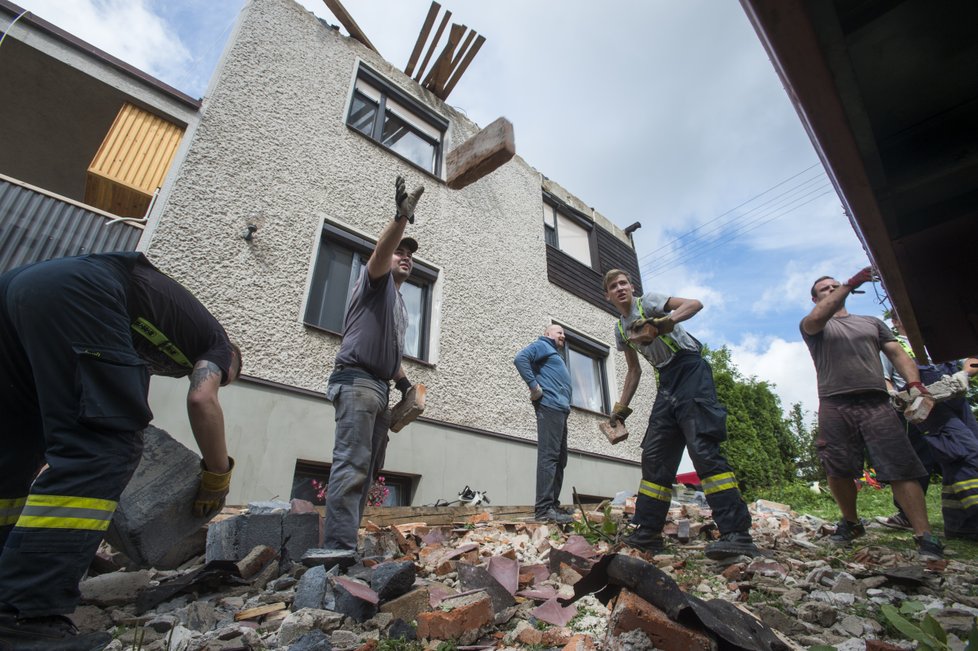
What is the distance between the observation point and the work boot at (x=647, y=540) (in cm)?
305

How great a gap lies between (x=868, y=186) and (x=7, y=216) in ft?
20.4

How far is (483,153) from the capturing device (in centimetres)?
391

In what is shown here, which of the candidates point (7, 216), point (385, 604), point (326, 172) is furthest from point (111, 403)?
point (326, 172)

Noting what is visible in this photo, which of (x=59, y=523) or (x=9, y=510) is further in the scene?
(x=9, y=510)

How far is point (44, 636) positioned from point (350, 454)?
1376mm

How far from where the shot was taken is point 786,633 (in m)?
1.71

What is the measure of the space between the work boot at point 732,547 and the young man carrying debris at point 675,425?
12 mm

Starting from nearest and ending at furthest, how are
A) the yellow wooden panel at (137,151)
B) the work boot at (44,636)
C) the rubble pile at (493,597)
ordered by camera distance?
the work boot at (44,636) < the rubble pile at (493,597) < the yellow wooden panel at (137,151)

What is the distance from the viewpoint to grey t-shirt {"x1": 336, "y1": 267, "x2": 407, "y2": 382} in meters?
2.89

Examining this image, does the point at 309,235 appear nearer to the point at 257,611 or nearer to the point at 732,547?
the point at 257,611

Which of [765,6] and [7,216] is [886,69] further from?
[7,216]

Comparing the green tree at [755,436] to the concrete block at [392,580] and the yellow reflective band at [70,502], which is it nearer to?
the concrete block at [392,580]

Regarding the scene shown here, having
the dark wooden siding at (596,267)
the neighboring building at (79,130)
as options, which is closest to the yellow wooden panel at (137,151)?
the neighboring building at (79,130)

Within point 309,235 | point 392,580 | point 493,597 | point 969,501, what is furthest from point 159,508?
point 969,501
